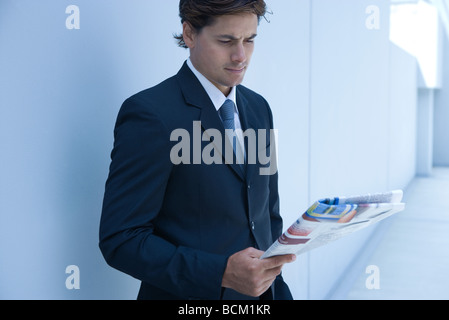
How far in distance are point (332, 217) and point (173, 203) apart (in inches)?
18.7

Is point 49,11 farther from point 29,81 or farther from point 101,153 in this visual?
point 101,153

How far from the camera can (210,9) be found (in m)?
1.47

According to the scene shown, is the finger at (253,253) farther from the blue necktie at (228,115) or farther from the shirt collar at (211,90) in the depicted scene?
the shirt collar at (211,90)

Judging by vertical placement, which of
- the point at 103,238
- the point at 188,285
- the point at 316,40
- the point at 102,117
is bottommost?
→ the point at 188,285

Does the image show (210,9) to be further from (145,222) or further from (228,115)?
(145,222)

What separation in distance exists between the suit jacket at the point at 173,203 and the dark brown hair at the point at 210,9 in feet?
0.47

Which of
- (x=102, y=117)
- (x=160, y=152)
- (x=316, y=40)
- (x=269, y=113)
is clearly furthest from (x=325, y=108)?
(x=160, y=152)

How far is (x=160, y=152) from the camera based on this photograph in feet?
4.55

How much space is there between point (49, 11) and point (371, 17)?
497 centimetres

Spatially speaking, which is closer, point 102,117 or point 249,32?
point 249,32

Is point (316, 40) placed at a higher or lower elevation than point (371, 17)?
lower

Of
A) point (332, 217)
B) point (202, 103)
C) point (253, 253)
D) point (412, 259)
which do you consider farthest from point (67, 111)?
point (412, 259)
